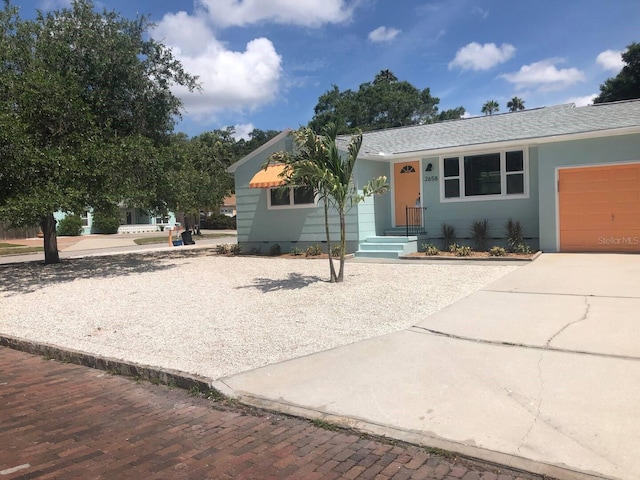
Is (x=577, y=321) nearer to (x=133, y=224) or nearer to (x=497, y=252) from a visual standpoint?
(x=497, y=252)

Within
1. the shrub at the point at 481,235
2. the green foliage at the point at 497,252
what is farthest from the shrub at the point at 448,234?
the green foliage at the point at 497,252

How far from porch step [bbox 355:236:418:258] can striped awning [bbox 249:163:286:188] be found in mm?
3316

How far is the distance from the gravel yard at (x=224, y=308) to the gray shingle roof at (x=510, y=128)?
4483 mm

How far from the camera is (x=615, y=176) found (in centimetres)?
1249

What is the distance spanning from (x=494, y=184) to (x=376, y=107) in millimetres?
40327

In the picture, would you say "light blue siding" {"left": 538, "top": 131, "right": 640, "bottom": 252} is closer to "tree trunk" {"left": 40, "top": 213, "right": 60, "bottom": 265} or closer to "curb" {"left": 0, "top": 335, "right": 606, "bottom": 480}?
"curb" {"left": 0, "top": 335, "right": 606, "bottom": 480}

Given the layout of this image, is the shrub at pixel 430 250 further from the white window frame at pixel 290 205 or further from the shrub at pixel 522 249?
the white window frame at pixel 290 205

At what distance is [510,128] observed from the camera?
14875 millimetres

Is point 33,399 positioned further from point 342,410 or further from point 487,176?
point 487,176

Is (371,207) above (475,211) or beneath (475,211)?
above

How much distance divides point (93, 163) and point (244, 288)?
489 cm

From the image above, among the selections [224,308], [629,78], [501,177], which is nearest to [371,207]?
[501,177]

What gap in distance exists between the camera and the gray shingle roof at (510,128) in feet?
42.8

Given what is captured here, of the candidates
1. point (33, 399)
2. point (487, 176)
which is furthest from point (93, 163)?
point (487, 176)
